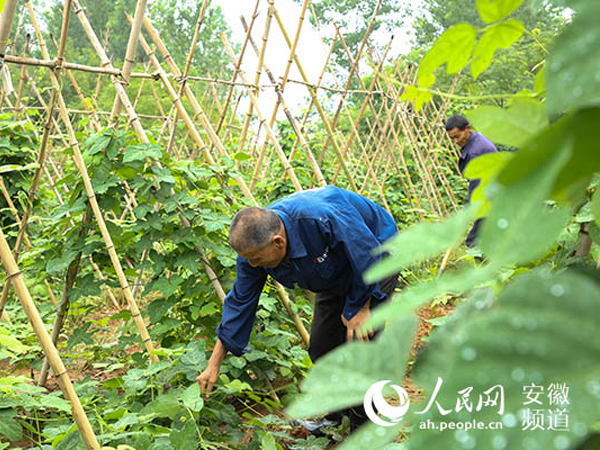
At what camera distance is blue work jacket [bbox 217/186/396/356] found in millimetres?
2084

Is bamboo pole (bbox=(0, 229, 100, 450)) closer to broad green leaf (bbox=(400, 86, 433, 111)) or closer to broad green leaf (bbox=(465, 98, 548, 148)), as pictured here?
broad green leaf (bbox=(400, 86, 433, 111))

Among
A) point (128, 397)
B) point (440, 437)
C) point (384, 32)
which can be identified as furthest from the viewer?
point (384, 32)

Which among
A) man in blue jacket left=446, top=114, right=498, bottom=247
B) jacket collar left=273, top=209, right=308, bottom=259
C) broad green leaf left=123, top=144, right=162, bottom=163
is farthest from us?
man in blue jacket left=446, top=114, right=498, bottom=247

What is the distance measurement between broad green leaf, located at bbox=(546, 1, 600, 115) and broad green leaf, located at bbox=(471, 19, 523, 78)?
216 millimetres

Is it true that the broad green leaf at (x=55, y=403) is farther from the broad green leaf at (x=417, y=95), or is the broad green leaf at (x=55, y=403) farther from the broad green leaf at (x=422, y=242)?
the broad green leaf at (x=422, y=242)

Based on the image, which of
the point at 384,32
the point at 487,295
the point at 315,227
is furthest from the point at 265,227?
the point at 384,32

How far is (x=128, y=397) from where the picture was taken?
209cm

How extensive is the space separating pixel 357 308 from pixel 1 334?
49.0 inches

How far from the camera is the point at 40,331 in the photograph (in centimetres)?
125

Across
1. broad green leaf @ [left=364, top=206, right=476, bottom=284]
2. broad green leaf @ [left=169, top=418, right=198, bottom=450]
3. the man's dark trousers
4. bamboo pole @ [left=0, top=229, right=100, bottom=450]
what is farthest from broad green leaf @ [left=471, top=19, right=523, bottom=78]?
the man's dark trousers

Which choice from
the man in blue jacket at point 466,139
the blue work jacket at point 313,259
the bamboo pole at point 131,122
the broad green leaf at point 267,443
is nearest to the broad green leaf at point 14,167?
the bamboo pole at point 131,122

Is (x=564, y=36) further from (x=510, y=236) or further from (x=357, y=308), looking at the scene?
(x=357, y=308)

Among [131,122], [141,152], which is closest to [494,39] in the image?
[141,152]

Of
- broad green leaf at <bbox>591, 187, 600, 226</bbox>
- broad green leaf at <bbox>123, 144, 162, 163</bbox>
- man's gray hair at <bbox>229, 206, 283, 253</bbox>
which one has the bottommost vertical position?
man's gray hair at <bbox>229, 206, 283, 253</bbox>
